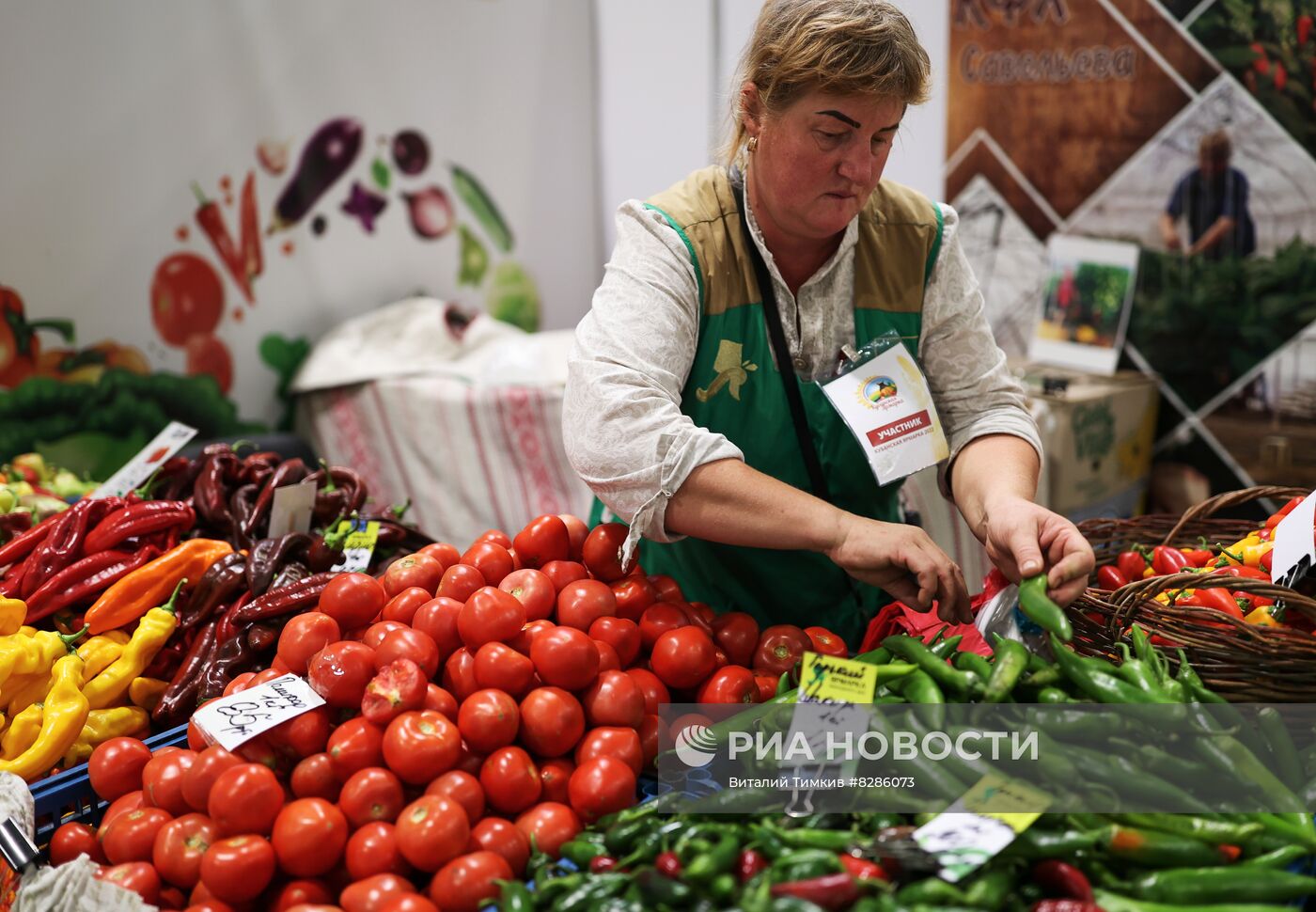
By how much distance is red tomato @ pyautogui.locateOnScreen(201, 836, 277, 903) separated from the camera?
1415 millimetres

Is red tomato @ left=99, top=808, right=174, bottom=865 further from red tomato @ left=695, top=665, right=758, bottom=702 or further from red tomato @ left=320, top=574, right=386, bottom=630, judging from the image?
red tomato @ left=695, top=665, right=758, bottom=702

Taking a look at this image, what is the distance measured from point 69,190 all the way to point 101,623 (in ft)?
8.67

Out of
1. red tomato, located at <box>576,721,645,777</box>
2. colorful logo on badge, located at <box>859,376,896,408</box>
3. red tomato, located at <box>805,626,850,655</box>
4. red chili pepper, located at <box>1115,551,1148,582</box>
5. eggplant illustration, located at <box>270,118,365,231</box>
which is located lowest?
red chili pepper, located at <box>1115,551,1148,582</box>

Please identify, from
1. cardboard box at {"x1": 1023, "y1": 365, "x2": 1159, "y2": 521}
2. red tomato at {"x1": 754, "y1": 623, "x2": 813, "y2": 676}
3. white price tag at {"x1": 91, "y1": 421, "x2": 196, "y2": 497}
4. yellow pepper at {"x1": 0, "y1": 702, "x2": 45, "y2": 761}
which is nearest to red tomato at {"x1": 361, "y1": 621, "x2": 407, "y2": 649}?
red tomato at {"x1": 754, "y1": 623, "x2": 813, "y2": 676}

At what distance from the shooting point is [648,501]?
1869mm

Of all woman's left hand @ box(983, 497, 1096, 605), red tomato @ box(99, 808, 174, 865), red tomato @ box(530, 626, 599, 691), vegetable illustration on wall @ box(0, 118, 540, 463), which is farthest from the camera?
vegetable illustration on wall @ box(0, 118, 540, 463)

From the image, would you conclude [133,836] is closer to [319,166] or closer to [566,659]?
[566,659]

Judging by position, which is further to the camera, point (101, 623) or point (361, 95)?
point (361, 95)

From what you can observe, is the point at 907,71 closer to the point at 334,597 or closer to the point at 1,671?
the point at 334,597

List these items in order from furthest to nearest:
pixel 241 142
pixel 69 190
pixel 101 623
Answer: pixel 241 142 → pixel 69 190 → pixel 101 623

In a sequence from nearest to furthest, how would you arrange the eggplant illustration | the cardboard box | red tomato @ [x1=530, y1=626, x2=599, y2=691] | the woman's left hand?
red tomato @ [x1=530, y1=626, x2=599, y2=691] < the woman's left hand < the cardboard box < the eggplant illustration

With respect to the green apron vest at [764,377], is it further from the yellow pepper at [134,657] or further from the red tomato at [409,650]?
the yellow pepper at [134,657]

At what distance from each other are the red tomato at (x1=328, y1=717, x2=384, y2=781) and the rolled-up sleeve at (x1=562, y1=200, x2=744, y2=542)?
1.84 feet

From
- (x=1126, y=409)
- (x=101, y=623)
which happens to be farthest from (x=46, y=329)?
(x=1126, y=409)
